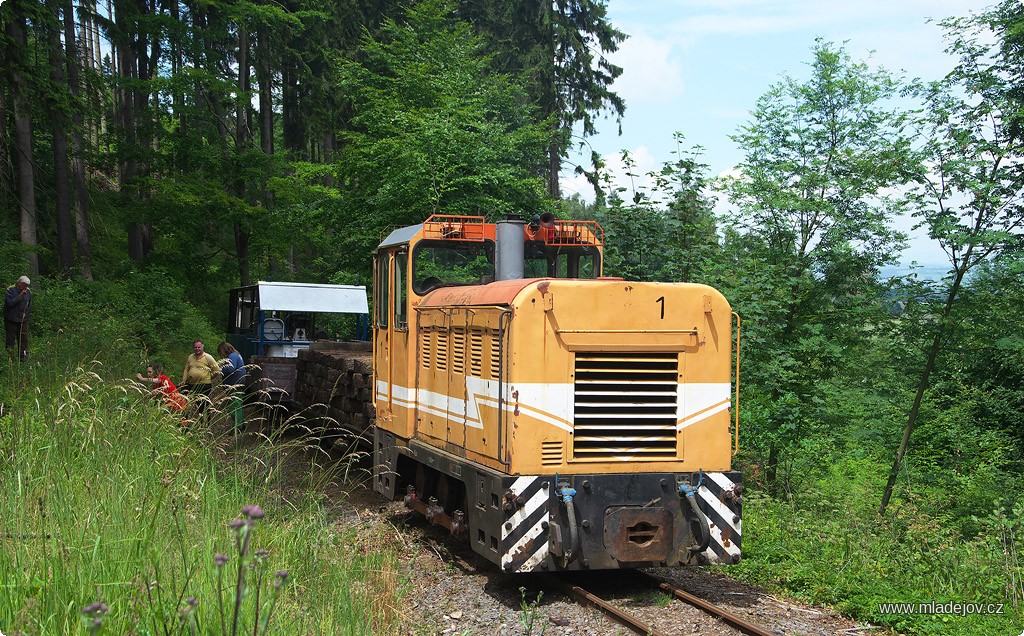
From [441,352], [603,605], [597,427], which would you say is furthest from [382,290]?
[603,605]

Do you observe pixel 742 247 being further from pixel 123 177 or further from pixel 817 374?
pixel 123 177

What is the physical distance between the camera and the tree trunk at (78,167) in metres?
21.5

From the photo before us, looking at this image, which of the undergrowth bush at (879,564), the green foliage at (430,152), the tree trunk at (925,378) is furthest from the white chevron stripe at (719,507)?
the green foliage at (430,152)

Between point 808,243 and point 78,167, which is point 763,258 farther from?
point 78,167

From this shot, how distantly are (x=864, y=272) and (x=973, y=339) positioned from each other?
1592 mm

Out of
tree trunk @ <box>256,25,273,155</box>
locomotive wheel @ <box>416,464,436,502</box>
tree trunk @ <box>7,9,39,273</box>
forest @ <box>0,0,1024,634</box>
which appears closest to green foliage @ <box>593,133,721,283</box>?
forest @ <box>0,0,1024,634</box>

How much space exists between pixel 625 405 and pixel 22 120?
706 inches

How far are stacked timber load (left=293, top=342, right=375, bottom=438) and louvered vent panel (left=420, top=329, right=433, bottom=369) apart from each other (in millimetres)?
1631

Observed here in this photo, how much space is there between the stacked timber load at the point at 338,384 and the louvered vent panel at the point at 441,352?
201cm

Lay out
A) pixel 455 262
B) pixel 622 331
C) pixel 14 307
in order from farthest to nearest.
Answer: pixel 14 307 < pixel 455 262 < pixel 622 331

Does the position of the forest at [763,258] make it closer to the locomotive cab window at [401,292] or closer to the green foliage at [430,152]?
the green foliage at [430,152]

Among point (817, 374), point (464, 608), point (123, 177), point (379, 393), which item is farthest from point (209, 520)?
point (123, 177)

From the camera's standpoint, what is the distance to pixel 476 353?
286 inches

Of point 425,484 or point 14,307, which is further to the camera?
point 14,307
